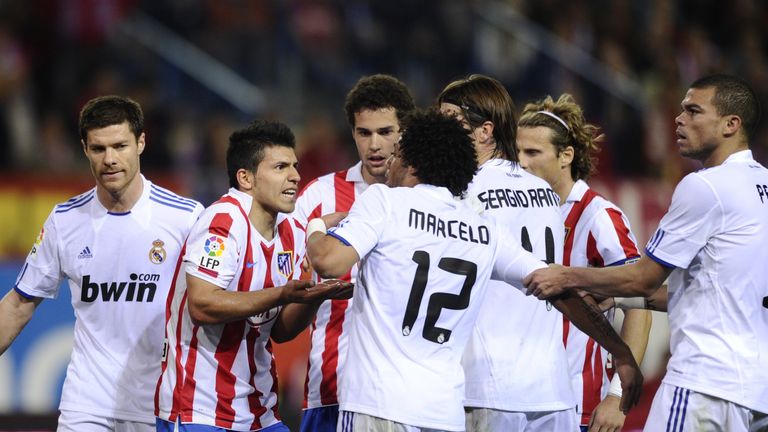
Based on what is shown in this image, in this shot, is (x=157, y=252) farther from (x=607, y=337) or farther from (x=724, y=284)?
(x=724, y=284)

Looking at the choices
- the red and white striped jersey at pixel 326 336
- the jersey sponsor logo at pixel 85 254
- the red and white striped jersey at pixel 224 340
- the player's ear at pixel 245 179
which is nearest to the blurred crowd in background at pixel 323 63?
the red and white striped jersey at pixel 326 336

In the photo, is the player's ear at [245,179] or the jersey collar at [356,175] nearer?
the player's ear at [245,179]

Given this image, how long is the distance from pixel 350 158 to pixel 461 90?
6.18 meters

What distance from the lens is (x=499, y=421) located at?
5668mm

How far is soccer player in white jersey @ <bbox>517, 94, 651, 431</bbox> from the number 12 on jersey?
155 centimetres

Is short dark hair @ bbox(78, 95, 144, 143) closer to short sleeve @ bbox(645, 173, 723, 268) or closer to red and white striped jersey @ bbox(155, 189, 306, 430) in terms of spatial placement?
red and white striped jersey @ bbox(155, 189, 306, 430)

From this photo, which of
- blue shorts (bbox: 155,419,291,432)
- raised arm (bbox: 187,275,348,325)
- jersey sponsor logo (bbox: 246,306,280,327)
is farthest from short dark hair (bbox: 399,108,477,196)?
blue shorts (bbox: 155,419,291,432)

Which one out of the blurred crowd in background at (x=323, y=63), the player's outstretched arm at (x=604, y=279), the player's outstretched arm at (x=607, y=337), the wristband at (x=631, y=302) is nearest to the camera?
the player's outstretched arm at (x=604, y=279)

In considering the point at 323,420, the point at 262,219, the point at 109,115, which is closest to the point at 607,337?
the point at 323,420

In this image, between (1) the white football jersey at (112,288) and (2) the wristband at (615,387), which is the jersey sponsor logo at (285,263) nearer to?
(1) the white football jersey at (112,288)

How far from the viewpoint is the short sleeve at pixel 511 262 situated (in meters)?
5.47

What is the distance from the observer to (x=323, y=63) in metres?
14.0

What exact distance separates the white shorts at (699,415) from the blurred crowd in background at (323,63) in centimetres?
665

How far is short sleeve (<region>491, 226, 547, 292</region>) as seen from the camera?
215 inches
